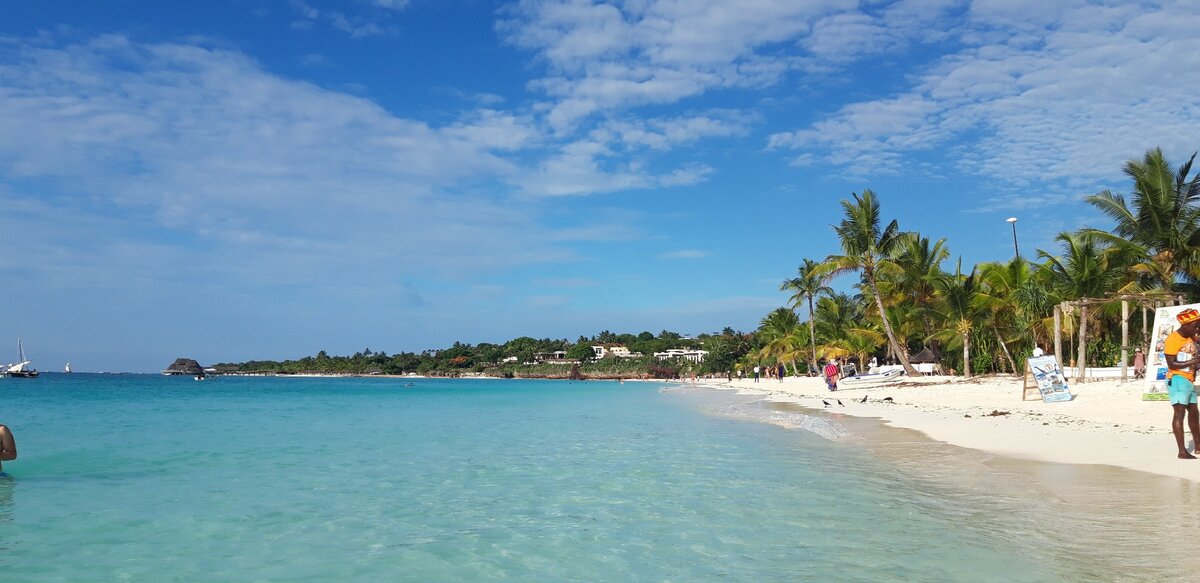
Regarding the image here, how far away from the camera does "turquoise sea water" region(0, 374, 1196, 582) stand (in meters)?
5.27

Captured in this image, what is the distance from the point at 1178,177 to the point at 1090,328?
10986 mm

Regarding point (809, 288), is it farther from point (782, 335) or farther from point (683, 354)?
point (683, 354)

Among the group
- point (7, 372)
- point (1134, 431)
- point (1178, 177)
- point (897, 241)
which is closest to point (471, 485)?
point (1134, 431)

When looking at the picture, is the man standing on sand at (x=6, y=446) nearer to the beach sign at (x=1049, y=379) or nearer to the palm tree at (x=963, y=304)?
the beach sign at (x=1049, y=379)

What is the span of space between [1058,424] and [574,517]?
32.9 ft

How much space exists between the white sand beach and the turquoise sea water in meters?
0.95

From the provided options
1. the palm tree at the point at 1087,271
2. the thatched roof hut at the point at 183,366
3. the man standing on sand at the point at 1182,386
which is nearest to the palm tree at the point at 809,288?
the palm tree at the point at 1087,271

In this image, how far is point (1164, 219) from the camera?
21312 millimetres

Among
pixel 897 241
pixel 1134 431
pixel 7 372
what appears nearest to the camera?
pixel 1134 431

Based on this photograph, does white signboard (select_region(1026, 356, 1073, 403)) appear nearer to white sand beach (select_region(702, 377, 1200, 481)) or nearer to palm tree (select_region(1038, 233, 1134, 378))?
white sand beach (select_region(702, 377, 1200, 481))

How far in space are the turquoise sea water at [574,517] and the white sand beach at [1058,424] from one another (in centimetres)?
95

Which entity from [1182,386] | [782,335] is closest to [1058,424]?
[1182,386]

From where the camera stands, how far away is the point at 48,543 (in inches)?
253

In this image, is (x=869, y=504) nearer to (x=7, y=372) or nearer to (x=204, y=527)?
(x=204, y=527)
